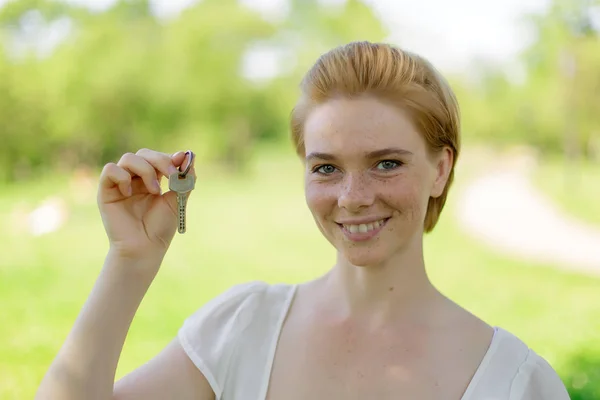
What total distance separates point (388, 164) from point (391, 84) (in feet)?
0.44

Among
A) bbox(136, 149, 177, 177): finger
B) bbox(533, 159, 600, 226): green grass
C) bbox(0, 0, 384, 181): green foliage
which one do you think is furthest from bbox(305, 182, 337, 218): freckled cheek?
bbox(0, 0, 384, 181): green foliage

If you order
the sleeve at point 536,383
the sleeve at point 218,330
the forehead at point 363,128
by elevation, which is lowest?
the sleeve at point 536,383

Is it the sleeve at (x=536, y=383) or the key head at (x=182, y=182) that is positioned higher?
the key head at (x=182, y=182)

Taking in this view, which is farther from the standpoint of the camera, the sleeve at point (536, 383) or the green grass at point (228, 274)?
the green grass at point (228, 274)

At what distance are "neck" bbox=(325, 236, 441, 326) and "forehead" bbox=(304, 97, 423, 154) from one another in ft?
0.71

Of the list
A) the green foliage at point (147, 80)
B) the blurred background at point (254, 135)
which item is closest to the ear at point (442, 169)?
the blurred background at point (254, 135)

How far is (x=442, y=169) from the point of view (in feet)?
4.27

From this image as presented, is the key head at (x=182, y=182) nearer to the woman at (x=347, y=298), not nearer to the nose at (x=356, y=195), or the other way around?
the woman at (x=347, y=298)

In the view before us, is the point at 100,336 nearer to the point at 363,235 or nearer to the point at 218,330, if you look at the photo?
the point at 218,330

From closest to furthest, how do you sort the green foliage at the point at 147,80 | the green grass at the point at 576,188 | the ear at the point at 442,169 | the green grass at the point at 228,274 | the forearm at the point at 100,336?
1. the forearm at the point at 100,336
2. the ear at the point at 442,169
3. the green grass at the point at 228,274
4. the green grass at the point at 576,188
5. the green foliage at the point at 147,80

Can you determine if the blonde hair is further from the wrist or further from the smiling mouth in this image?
the wrist

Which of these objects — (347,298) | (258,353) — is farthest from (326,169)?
(258,353)

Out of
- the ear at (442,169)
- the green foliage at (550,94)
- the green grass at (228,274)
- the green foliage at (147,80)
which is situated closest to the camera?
A: the ear at (442,169)

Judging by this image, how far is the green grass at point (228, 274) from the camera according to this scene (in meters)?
5.17
